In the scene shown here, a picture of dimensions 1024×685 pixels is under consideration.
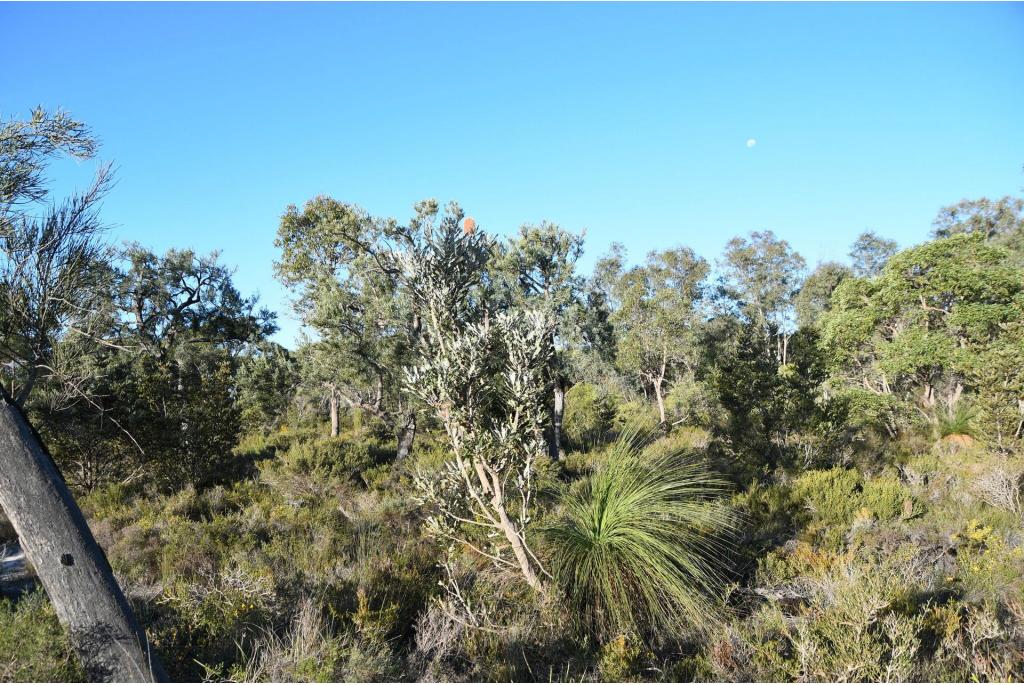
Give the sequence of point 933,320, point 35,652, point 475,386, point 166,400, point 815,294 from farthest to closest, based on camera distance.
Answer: point 815,294, point 933,320, point 166,400, point 475,386, point 35,652

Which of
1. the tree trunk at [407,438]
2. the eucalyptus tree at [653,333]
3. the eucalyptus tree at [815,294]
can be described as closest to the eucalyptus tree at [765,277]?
the eucalyptus tree at [815,294]

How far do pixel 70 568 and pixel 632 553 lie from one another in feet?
14.3

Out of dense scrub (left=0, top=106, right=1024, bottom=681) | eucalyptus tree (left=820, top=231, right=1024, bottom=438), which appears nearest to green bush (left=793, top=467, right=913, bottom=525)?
dense scrub (left=0, top=106, right=1024, bottom=681)

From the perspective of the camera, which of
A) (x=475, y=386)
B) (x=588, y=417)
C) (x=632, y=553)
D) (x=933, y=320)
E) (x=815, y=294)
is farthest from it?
(x=815, y=294)

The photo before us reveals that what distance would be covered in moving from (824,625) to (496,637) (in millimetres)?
2473

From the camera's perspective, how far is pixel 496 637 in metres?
4.31

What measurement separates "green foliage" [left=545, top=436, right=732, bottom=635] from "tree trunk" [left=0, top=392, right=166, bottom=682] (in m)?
3.26

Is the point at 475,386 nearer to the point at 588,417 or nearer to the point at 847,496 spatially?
the point at 847,496

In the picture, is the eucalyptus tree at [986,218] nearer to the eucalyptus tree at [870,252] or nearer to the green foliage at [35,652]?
the eucalyptus tree at [870,252]

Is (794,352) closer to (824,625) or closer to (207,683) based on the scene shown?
(824,625)

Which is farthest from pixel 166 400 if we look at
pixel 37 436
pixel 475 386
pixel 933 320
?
pixel 933 320

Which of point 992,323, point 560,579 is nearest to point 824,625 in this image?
point 560,579

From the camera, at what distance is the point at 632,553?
492 centimetres

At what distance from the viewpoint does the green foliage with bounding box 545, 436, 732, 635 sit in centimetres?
464
